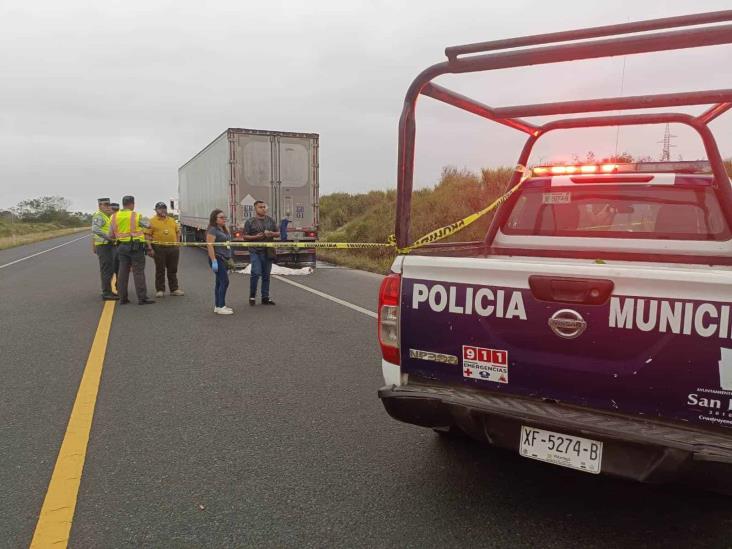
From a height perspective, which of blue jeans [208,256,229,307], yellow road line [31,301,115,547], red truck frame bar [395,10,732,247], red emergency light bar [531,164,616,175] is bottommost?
yellow road line [31,301,115,547]

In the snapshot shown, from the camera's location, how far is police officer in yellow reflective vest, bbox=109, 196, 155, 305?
9.37 meters

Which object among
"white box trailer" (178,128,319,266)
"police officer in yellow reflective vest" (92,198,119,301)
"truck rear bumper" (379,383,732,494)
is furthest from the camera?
"white box trailer" (178,128,319,266)

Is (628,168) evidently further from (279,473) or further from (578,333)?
(279,473)

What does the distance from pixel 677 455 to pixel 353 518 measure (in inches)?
59.5

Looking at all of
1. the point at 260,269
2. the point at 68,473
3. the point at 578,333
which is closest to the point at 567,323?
the point at 578,333

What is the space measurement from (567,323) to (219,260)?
6862mm

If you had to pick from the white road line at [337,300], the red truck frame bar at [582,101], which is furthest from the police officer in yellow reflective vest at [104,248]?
the red truck frame bar at [582,101]

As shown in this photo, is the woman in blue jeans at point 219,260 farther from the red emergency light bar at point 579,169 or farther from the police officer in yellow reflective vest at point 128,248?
the red emergency light bar at point 579,169

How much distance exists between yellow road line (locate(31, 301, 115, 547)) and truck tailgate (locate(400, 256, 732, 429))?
185 cm

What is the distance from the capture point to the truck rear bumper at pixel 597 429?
2.19 meters

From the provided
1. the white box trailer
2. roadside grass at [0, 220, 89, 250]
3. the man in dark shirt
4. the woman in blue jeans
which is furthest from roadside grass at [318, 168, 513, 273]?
roadside grass at [0, 220, 89, 250]

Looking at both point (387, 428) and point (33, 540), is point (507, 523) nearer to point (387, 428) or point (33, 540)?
point (387, 428)

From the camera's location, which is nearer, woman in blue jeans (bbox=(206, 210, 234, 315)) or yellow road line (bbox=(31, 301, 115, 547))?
yellow road line (bbox=(31, 301, 115, 547))

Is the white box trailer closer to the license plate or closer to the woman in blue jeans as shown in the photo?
the woman in blue jeans
